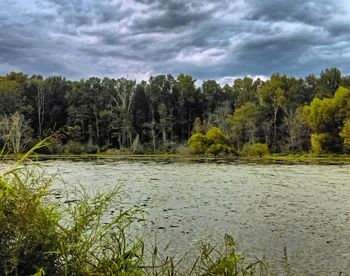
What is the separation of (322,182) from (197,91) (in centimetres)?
6610

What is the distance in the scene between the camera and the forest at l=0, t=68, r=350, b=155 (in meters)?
62.2

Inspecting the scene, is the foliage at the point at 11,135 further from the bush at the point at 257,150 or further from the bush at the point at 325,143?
the bush at the point at 325,143

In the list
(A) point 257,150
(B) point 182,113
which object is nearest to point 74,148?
(B) point 182,113

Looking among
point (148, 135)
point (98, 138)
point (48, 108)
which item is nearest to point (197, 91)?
point (148, 135)

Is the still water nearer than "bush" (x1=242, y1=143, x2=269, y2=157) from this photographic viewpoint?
Yes

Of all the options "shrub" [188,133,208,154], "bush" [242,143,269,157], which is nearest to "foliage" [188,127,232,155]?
"shrub" [188,133,208,154]

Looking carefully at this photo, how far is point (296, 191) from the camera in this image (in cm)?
2103

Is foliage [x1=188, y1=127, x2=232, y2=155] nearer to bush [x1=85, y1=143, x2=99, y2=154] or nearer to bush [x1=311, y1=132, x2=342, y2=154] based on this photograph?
bush [x1=311, y1=132, x2=342, y2=154]

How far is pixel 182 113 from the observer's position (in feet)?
277

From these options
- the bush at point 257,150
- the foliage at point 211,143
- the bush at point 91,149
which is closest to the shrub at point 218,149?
the foliage at point 211,143

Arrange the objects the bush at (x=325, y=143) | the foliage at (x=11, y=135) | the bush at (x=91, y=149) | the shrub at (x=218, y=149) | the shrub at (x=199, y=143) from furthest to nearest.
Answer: the bush at (x=91, y=149)
the shrub at (x=199, y=143)
the shrub at (x=218, y=149)
the bush at (x=325, y=143)
the foliage at (x=11, y=135)

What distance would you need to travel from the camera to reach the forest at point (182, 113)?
2447 inches

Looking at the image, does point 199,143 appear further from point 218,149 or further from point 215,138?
point 218,149

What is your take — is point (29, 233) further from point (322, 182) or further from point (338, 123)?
point (338, 123)
